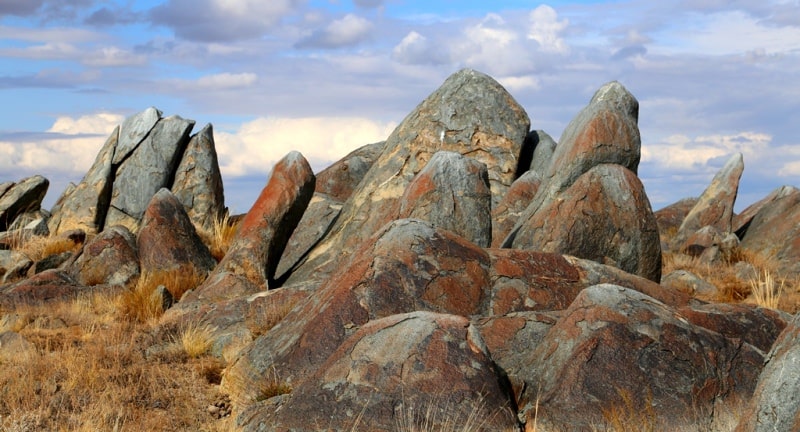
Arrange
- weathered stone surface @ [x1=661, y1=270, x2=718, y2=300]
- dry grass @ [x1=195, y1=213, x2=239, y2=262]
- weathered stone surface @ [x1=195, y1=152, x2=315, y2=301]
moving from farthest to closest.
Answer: dry grass @ [x1=195, y1=213, x2=239, y2=262] < weathered stone surface @ [x1=661, y1=270, x2=718, y2=300] < weathered stone surface @ [x1=195, y1=152, x2=315, y2=301]

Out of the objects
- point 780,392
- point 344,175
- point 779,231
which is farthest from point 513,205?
point 780,392

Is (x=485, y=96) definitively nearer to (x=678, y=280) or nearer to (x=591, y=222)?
(x=678, y=280)

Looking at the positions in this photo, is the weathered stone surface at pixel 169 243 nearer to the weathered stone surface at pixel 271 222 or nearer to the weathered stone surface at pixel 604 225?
the weathered stone surface at pixel 271 222

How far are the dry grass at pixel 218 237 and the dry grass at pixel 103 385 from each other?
18.2ft

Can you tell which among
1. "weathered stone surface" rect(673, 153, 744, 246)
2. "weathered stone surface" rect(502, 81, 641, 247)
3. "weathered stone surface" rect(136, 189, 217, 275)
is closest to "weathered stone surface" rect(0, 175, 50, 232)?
"weathered stone surface" rect(136, 189, 217, 275)

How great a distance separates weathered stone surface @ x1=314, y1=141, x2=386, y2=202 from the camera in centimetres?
1820

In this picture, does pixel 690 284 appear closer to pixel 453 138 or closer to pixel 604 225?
pixel 604 225

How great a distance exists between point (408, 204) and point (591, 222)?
225cm

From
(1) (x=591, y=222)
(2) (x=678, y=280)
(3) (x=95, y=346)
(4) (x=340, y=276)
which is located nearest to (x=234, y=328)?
(3) (x=95, y=346)

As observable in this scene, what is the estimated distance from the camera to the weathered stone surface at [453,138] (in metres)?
15.6

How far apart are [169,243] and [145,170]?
5.49 m

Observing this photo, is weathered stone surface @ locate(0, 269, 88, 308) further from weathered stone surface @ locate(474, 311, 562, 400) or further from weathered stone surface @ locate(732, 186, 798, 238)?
weathered stone surface @ locate(732, 186, 798, 238)

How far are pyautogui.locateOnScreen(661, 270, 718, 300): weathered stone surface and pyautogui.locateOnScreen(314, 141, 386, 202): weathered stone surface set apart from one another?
6.40 m

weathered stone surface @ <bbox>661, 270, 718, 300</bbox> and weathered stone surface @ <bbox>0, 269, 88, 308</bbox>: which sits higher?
weathered stone surface @ <bbox>0, 269, 88, 308</bbox>
